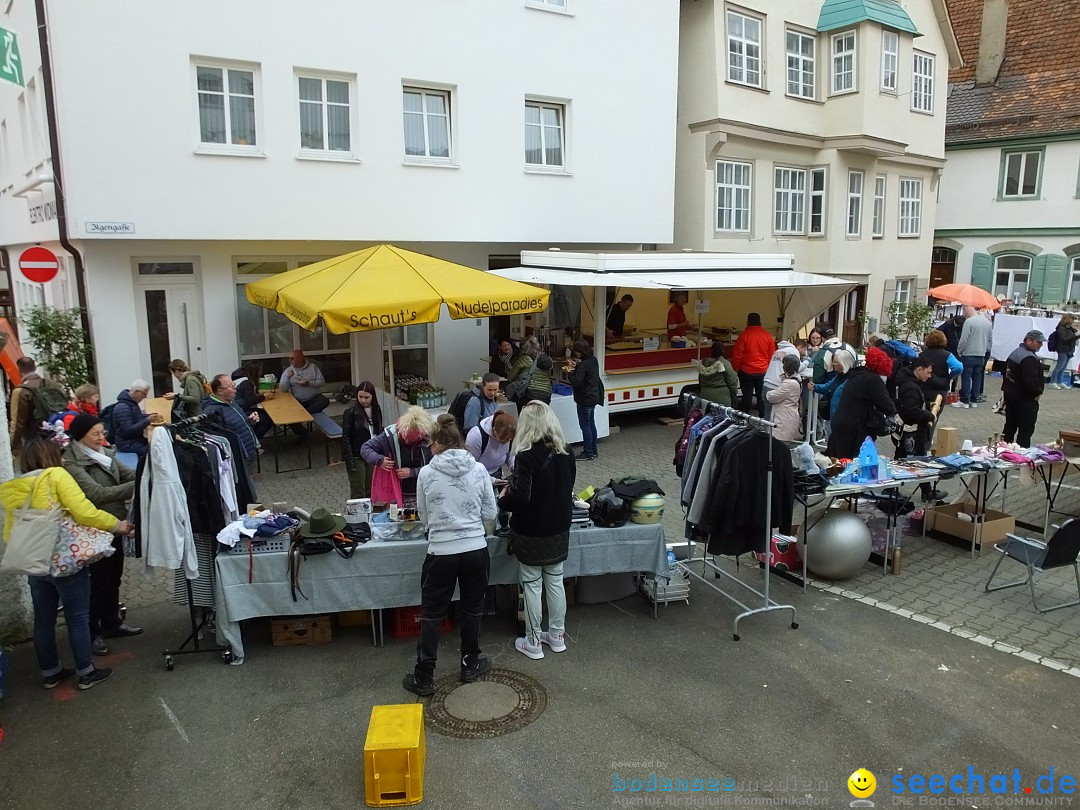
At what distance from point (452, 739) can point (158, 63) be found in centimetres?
1011

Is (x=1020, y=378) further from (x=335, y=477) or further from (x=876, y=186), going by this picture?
(x=876, y=186)

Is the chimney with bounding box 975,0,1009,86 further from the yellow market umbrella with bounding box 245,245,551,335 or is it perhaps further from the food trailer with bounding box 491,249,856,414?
the yellow market umbrella with bounding box 245,245,551,335

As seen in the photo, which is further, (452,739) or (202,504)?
(202,504)

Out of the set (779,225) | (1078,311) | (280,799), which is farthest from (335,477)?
(1078,311)

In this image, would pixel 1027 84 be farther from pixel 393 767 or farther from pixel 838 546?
pixel 393 767

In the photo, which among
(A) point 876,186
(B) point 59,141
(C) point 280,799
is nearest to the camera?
(C) point 280,799

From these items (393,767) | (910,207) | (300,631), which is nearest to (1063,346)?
(910,207)

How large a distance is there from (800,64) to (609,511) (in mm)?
16357

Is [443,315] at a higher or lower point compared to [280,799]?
higher

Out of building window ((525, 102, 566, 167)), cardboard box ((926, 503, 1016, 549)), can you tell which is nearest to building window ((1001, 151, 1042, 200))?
building window ((525, 102, 566, 167))

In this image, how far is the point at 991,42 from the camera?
2555cm

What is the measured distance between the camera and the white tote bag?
4801 millimetres

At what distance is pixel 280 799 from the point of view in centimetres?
427

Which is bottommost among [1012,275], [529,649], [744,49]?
[529,649]
